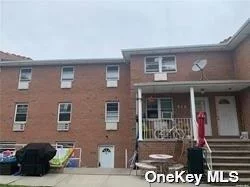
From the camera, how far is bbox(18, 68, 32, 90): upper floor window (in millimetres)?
15479

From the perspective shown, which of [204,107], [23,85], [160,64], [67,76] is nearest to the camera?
[204,107]

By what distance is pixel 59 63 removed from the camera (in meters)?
15.3

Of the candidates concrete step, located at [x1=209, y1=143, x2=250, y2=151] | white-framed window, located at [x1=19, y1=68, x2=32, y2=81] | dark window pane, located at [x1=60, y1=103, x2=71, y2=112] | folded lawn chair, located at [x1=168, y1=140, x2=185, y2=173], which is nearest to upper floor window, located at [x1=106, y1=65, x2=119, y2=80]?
dark window pane, located at [x1=60, y1=103, x2=71, y2=112]

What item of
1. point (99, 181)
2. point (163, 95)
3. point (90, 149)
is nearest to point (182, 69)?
point (163, 95)

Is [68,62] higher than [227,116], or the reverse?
[68,62]

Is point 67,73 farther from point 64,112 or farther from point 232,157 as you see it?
point 232,157

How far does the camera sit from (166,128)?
11.3m

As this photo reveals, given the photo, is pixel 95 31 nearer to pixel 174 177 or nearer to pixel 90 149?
pixel 90 149

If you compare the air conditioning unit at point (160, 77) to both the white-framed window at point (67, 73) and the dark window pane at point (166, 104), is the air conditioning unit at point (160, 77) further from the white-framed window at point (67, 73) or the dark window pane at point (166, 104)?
the white-framed window at point (67, 73)

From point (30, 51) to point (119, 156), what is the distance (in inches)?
638

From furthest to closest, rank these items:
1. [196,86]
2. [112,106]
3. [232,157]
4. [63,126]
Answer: [112,106], [63,126], [196,86], [232,157]

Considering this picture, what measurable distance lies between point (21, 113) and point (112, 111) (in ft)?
20.2

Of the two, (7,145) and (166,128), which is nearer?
(166,128)

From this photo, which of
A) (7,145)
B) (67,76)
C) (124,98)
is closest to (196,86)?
(124,98)
